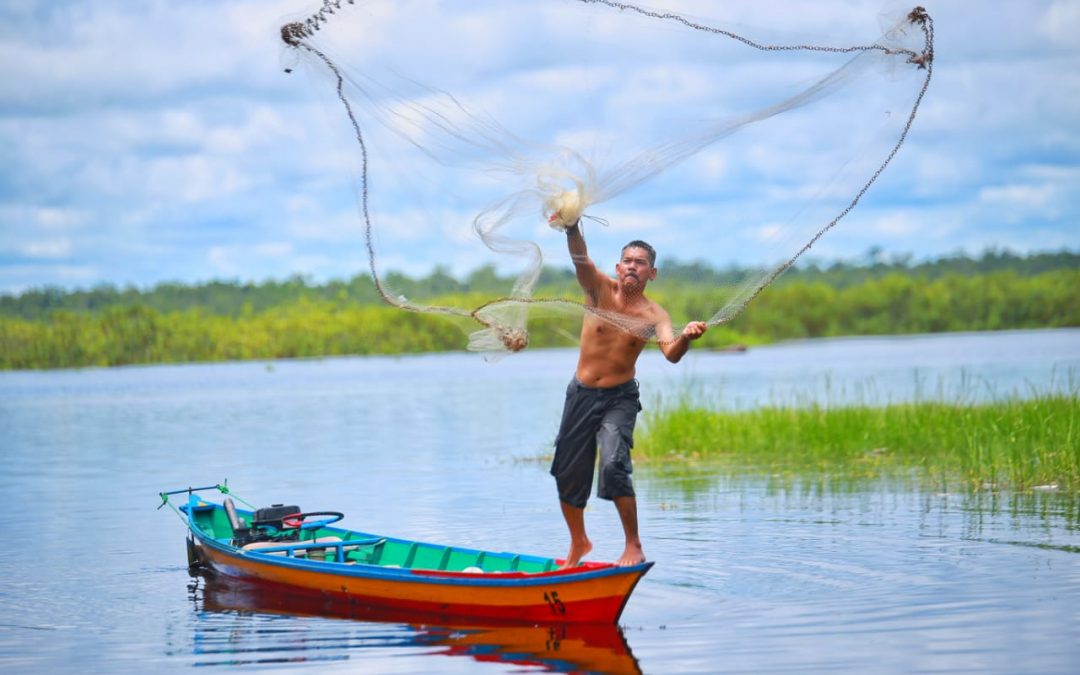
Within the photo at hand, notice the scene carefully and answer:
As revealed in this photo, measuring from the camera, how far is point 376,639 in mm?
10016

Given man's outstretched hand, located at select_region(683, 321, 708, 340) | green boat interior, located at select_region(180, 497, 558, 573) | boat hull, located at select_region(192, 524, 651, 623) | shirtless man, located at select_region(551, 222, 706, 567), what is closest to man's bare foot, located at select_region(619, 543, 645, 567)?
shirtless man, located at select_region(551, 222, 706, 567)

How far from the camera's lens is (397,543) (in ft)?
38.7

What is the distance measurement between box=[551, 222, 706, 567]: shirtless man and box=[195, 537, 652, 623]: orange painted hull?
0.94ft

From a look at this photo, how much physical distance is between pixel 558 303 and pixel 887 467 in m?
9.49

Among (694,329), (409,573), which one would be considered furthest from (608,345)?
(409,573)

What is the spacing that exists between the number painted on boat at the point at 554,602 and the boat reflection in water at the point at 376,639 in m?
0.16

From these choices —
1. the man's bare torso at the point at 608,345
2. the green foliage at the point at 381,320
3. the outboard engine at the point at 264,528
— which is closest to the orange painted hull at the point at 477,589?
the outboard engine at the point at 264,528

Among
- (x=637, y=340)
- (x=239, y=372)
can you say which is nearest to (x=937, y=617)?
(x=637, y=340)

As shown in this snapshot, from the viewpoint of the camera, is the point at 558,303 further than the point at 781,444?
No

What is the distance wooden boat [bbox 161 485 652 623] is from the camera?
31.2ft

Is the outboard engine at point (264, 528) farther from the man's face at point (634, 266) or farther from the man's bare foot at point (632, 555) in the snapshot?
the man's face at point (634, 266)

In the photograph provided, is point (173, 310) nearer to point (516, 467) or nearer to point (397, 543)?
point (516, 467)

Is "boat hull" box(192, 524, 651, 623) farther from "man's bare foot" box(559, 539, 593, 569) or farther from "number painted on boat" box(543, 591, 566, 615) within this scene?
"man's bare foot" box(559, 539, 593, 569)

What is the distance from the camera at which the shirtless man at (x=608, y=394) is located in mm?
9398
